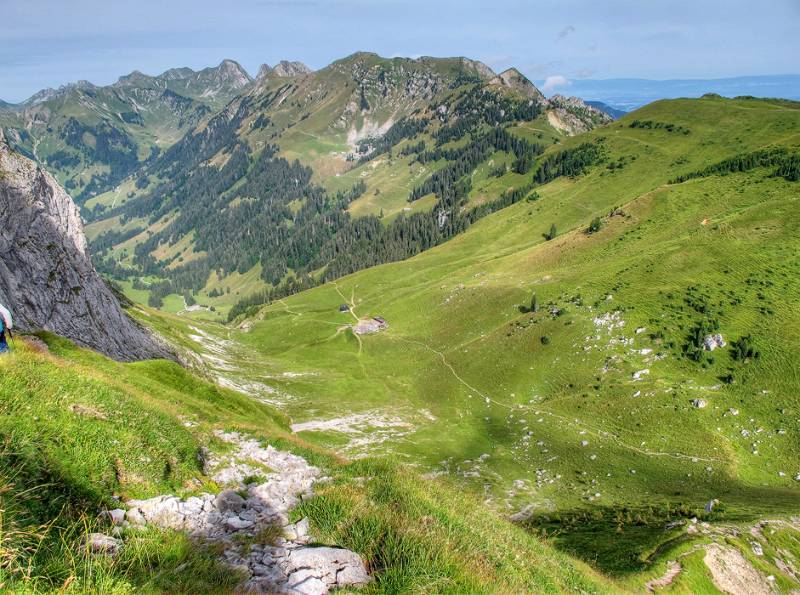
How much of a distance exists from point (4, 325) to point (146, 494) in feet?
24.8

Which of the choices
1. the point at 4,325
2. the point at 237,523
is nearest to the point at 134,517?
the point at 237,523

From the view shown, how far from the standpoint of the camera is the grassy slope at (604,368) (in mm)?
54469

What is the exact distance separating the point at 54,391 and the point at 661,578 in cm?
3248

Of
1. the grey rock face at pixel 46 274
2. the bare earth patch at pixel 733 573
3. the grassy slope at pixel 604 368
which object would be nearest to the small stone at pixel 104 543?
the grassy slope at pixel 604 368

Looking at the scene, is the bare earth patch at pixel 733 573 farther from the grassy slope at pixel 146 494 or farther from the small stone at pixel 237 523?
the small stone at pixel 237 523

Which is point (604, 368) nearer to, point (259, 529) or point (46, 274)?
point (259, 529)

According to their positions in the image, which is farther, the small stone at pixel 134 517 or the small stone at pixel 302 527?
the small stone at pixel 302 527

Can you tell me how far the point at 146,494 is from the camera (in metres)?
11.5

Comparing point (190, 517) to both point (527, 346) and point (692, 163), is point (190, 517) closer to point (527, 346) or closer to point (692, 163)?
point (527, 346)

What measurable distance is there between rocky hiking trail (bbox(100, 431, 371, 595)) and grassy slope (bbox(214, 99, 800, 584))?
25.0 meters

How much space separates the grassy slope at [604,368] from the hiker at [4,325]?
3320 centimetres

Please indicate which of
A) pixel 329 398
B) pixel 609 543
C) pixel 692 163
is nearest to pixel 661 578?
pixel 609 543

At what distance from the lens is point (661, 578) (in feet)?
86.3

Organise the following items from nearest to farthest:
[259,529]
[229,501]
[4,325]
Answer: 1. [259,529]
2. [229,501]
3. [4,325]
